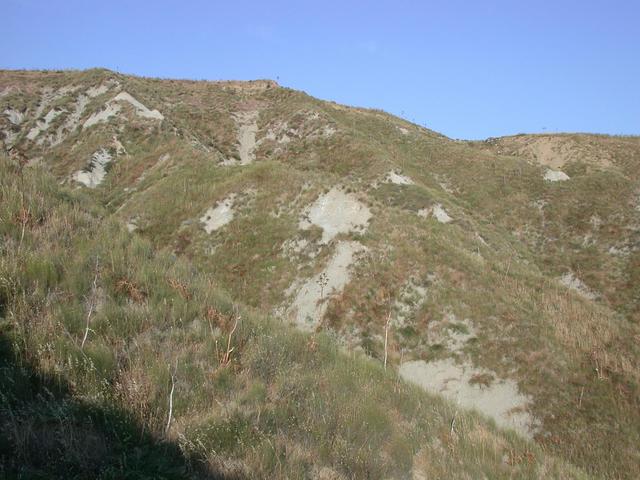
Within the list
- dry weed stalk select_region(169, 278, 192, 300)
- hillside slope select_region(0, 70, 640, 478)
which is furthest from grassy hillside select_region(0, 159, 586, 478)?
hillside slope select_region(0, 70, 640, 478)

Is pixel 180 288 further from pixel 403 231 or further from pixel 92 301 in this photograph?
pixel 403 231

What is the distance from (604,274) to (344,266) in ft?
58.1

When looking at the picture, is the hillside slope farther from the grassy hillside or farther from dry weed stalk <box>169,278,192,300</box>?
the grassy hillside

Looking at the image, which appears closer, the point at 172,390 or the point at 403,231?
the point at 172,390

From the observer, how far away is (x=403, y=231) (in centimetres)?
2056

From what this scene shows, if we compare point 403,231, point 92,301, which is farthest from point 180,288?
point 403,231

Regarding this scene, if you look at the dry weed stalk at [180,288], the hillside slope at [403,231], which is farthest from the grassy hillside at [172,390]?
the hillside slope at [403,231]

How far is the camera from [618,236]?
30094mm

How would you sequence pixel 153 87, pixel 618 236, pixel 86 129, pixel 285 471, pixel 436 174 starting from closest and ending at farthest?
pixel 285 471
pixel 618 236
pixel 86 129
pixel 436 174
pixel 153 87

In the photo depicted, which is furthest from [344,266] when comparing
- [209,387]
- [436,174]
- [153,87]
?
[153,87]

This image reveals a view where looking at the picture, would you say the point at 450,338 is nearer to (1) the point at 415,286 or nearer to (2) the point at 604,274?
(1) the point at 415,286

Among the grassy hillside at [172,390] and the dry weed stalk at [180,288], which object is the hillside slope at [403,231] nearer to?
the dry weed stalk at [180,288]

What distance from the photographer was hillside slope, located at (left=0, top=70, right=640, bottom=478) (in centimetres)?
1344

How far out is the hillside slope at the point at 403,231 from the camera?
13438 millimetres
